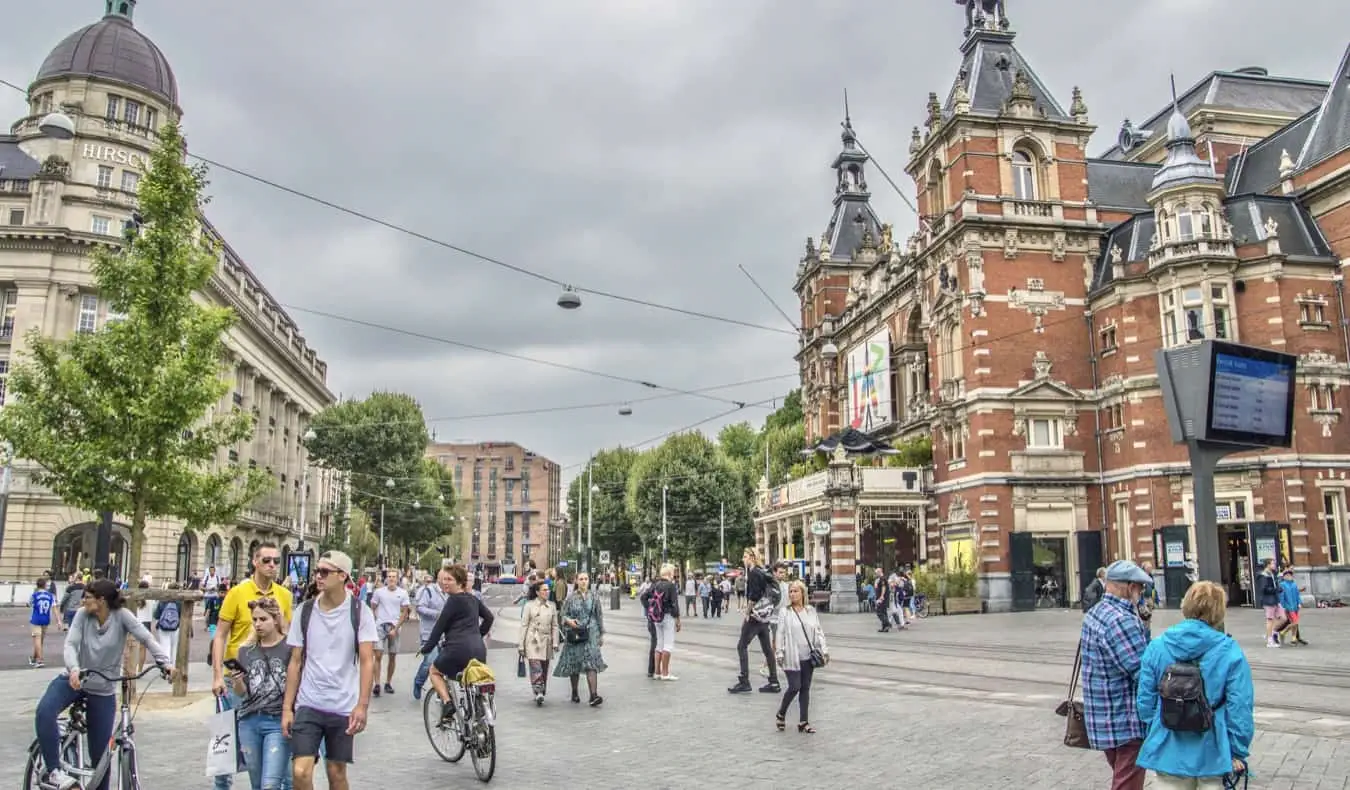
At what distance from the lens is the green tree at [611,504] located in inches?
3155

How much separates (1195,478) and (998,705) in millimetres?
4866

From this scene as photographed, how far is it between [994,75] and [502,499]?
459 ft

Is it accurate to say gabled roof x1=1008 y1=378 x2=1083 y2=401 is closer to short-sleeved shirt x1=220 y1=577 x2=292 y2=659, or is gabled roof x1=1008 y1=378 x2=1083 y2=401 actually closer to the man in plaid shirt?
the man in plaid shirt

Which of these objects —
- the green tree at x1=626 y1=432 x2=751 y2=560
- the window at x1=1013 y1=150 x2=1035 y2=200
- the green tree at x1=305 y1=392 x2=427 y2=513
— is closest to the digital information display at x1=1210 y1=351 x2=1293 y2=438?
the window at x1=1013 y1=150 x2=1035 y2=200

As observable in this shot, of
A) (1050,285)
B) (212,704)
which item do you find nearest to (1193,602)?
(212,704)

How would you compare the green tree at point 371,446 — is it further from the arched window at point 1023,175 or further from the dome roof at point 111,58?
the arched window at point 1023,175

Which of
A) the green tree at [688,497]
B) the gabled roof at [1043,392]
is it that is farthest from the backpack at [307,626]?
the green tree at [688,497]

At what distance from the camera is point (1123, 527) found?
36094mm

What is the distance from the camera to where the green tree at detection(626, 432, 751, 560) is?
68000 millimetres

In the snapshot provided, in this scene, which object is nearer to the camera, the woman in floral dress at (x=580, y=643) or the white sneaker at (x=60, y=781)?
the white sneaker at (x=60, y=781)

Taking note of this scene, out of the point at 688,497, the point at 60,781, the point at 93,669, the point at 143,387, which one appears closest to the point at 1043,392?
the point at 143,387

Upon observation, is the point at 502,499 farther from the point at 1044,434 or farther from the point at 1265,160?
the point at 1265,160

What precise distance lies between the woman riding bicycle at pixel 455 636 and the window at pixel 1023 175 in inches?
1329

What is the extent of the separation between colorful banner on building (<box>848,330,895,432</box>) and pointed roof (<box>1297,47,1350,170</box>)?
17694 millimetres
